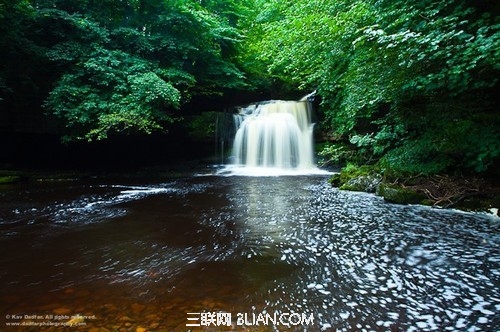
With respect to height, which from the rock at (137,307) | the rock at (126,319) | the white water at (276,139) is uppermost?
the white water at (276,139)

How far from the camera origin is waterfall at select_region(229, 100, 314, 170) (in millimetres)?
16781

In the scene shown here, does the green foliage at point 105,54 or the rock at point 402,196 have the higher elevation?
the green foliage at point 105,54

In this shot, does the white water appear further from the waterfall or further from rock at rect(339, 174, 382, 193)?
rock at rect(339, 174, 382, 193)

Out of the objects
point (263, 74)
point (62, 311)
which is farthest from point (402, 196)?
point (263, 74)

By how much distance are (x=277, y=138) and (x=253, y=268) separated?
13.7 meters

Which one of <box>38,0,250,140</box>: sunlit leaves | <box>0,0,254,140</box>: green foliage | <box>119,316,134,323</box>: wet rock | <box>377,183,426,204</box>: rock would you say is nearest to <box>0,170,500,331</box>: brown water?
<box>119,316,134,323</box>: wet rock

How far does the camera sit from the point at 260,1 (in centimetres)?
1873

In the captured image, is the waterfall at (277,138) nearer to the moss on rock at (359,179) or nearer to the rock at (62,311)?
the moss on rock at (359,179)

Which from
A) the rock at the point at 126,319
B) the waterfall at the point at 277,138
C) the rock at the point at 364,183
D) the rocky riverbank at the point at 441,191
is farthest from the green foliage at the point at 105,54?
the rock at the point at 126,319

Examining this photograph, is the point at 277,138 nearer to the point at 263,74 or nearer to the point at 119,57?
the point at 263,74

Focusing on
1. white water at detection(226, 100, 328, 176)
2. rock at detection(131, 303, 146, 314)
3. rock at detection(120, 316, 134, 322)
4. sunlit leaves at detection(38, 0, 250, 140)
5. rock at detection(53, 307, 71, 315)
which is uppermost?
sunlit leaves at detection(38, 0, 250, 140)

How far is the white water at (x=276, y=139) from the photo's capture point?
55.0 feet

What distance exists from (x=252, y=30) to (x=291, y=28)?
10.6m

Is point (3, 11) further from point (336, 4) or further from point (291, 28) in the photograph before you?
point (336, 4)
